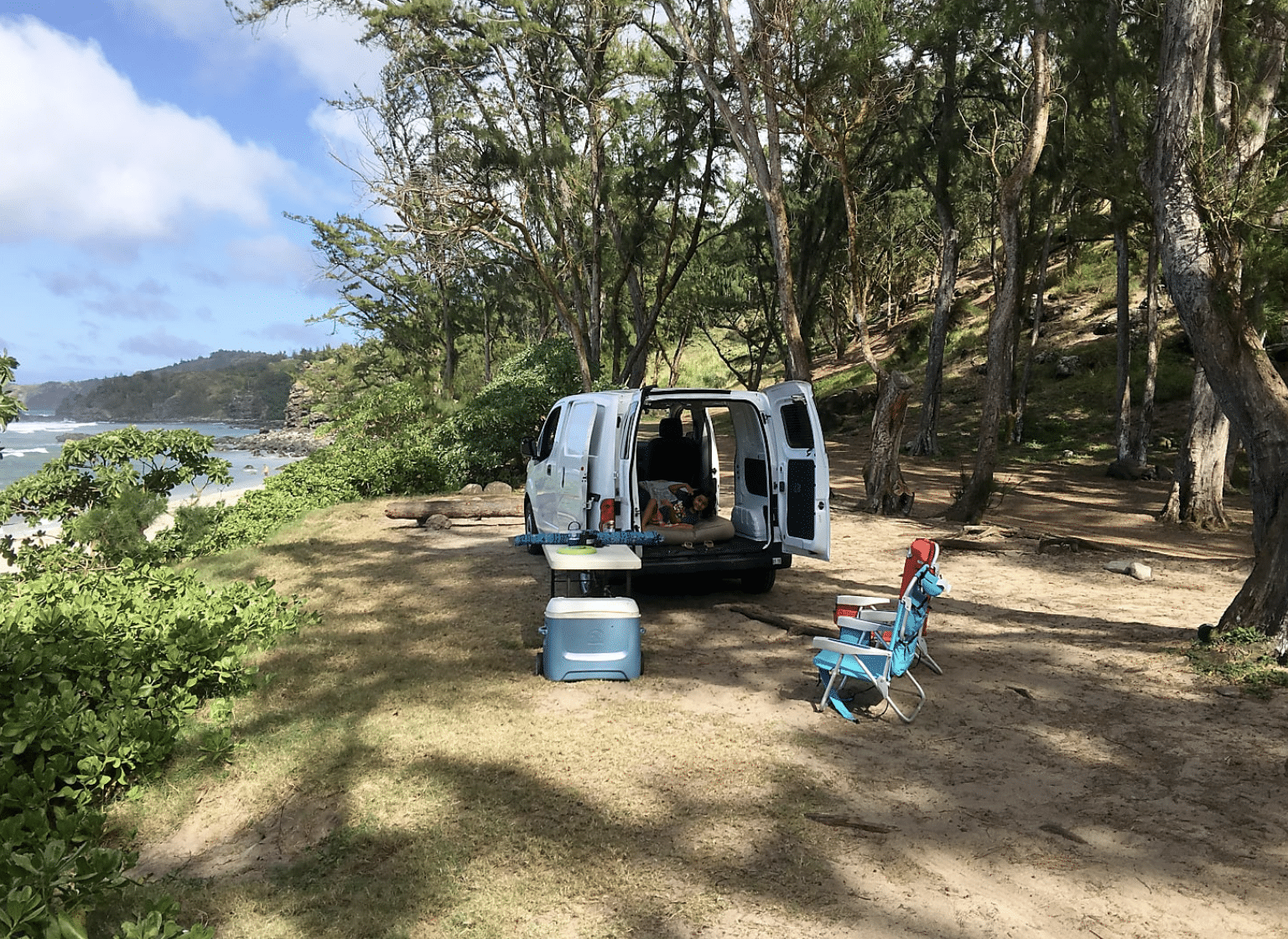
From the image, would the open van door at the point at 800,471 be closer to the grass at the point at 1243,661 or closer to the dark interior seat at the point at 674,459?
the dark interior seat at the point at 674,459

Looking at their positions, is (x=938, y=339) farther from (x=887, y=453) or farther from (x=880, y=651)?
(x=880, y=651)

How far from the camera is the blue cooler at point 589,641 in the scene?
5.95 meters

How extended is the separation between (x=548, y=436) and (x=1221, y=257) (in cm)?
648

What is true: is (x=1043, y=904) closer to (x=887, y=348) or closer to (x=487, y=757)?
(x=487, y=757)

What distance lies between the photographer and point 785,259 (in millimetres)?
13422

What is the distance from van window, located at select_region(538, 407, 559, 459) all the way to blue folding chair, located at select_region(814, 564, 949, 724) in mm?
4599

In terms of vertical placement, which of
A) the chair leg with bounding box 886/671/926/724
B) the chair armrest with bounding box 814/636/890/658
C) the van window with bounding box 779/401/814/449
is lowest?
the chair leg with bounding box 886/671/926/724

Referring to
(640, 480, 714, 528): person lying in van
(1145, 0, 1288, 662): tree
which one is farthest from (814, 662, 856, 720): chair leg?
(1145, 0, 1288, 662): tree

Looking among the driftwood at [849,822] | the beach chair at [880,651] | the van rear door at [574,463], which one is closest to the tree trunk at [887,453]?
the van rear door at [574,463]

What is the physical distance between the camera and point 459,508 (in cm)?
1370

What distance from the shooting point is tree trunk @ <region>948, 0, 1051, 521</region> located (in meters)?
11.7

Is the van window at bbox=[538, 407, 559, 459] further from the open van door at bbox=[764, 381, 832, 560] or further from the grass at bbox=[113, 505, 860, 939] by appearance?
the grass at bbox=[113, 505, 860, 939]

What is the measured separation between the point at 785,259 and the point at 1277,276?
6718 millimetres

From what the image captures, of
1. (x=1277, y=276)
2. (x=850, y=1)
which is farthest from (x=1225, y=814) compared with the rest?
(x=850, y=1)
